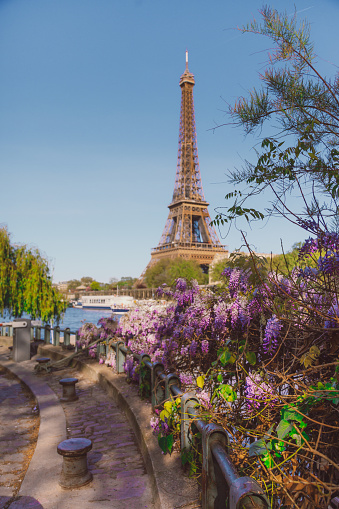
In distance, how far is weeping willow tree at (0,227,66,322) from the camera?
13852 mm

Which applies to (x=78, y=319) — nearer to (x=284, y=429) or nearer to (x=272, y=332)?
(x=272, y=332)

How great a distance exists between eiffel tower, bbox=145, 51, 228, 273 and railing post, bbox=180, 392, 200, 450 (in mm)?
65382

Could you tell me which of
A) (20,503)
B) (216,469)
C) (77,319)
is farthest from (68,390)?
(77,319)

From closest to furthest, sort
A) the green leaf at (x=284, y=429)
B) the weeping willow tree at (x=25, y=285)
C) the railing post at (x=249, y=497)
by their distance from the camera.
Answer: the railing post at (x=249, y=497)
the green leaf at (x=284, y=429)
the weeping willow tree at (x=25, y=285)

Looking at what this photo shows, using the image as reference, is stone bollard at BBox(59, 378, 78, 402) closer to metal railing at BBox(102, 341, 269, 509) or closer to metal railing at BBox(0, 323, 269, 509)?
metal railing at BBox(0, 323, 269, 509)

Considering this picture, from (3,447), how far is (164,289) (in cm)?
310

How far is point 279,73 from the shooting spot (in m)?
3.85

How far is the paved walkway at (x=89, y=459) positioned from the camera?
333 cm

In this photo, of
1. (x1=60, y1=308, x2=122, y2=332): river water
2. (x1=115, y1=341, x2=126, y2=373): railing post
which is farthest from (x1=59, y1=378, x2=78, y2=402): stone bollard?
(x1=60, y1=308, x2=122, y2=332): river water

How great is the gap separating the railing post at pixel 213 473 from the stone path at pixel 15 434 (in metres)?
1.91

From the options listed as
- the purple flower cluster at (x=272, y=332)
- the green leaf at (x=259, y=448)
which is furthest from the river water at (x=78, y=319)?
the green leaf at (x=259, y=448)

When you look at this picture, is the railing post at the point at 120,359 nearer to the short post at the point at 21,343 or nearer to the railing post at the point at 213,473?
the short post at the point at 21,343

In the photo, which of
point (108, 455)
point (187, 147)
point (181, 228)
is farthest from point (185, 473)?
point (187, 147)

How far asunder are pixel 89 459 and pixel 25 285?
35.2 ft
